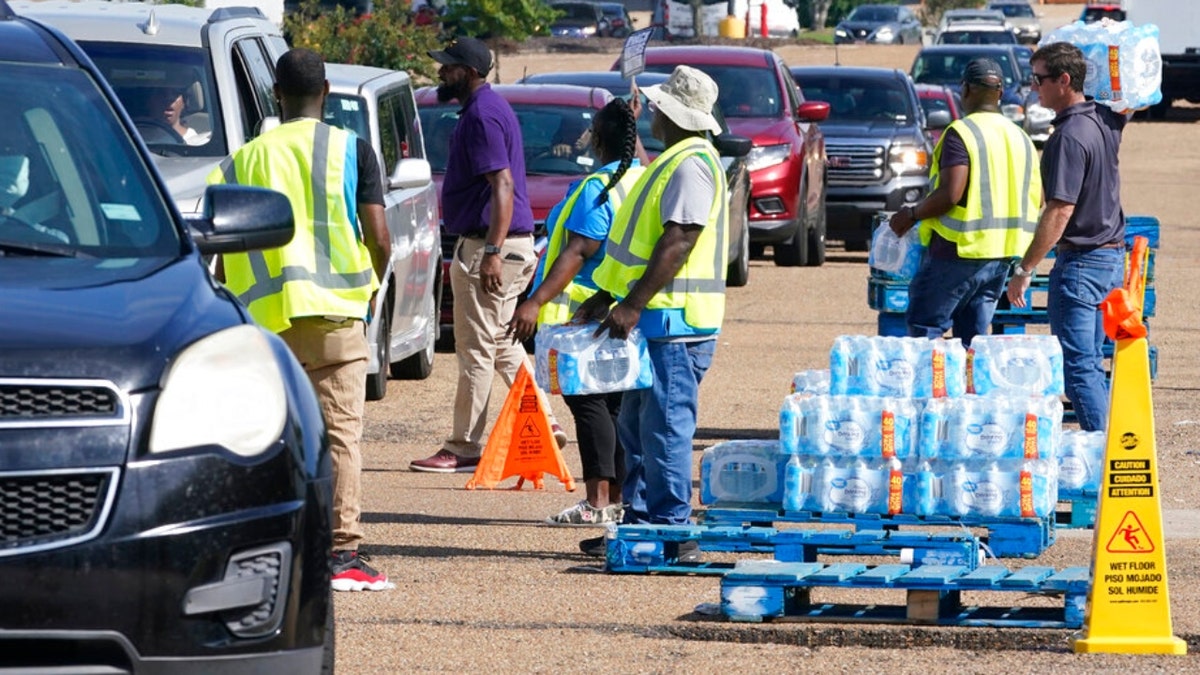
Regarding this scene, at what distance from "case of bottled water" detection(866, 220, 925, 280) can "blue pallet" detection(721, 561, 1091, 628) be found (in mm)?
3849

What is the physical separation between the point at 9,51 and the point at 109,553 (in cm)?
200

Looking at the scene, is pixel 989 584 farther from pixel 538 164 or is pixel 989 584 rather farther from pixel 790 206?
pixel 790 206

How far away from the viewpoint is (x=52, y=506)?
14.2ft

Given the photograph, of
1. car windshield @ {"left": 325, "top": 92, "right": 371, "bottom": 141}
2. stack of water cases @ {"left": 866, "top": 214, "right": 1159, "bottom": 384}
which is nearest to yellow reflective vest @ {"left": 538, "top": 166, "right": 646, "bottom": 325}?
stack of water cases @ {"left": 866, "top": 214, "right": 1159, "bottom": 384}

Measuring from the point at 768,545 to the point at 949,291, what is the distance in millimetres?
2677

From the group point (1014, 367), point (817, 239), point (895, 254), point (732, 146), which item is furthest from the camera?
point (817, 239)

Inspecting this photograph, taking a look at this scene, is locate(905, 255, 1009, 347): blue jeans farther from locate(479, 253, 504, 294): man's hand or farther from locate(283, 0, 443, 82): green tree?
locate(283, 0, 443, 82): green tree

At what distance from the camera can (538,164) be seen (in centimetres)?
1502

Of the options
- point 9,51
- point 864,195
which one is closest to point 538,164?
point 864,195

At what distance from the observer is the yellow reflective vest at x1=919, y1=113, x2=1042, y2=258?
9.62 meters

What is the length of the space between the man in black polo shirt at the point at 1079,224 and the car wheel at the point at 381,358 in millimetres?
3757

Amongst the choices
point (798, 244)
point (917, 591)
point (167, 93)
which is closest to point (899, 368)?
point (917, 591)

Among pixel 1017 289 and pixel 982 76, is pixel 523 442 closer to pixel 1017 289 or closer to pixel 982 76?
pixel 1017 289

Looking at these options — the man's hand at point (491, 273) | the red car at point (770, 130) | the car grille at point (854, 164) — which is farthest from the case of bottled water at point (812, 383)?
the car grille at point (854, 164)
